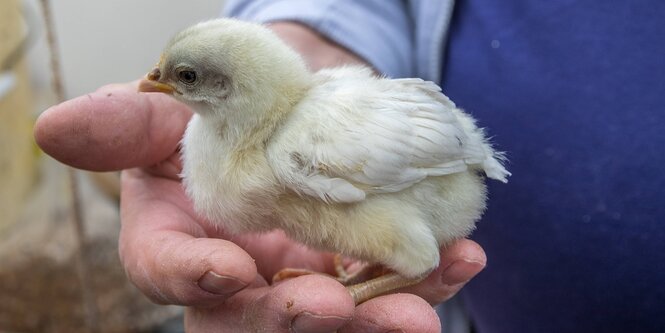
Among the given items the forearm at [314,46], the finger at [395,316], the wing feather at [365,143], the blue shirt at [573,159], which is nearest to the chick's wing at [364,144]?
the wing feather at [365,143]

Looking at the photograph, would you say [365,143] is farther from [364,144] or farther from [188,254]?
[188,254]

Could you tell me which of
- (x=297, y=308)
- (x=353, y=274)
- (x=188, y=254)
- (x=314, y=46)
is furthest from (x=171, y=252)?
(x=314, y=46)

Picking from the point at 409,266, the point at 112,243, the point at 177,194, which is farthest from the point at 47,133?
the point at 112,243

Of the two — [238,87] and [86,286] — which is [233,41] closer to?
[238,87]

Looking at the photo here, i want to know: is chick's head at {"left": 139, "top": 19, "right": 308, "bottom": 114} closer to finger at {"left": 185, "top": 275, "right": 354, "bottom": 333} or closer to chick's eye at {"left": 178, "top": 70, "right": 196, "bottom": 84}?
chick's eye at {"left": 178, "top": 70, "right": 196, "bottom": 84}

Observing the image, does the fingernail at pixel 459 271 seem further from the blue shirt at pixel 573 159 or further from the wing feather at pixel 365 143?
the blue shirt at pixel 573 159

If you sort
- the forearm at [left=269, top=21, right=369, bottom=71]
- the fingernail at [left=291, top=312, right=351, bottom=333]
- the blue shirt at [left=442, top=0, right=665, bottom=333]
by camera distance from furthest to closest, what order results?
1. the forearm at [left=269, top=21, right=369, bottom=71]
2. the blue shirt at [left=442, top=0, right=665, bottom=333]
3. the fingernail at [left=291, top=312, right=351, bottom=333]

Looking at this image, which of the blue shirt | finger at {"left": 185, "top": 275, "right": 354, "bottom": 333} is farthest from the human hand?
the blue shirt
